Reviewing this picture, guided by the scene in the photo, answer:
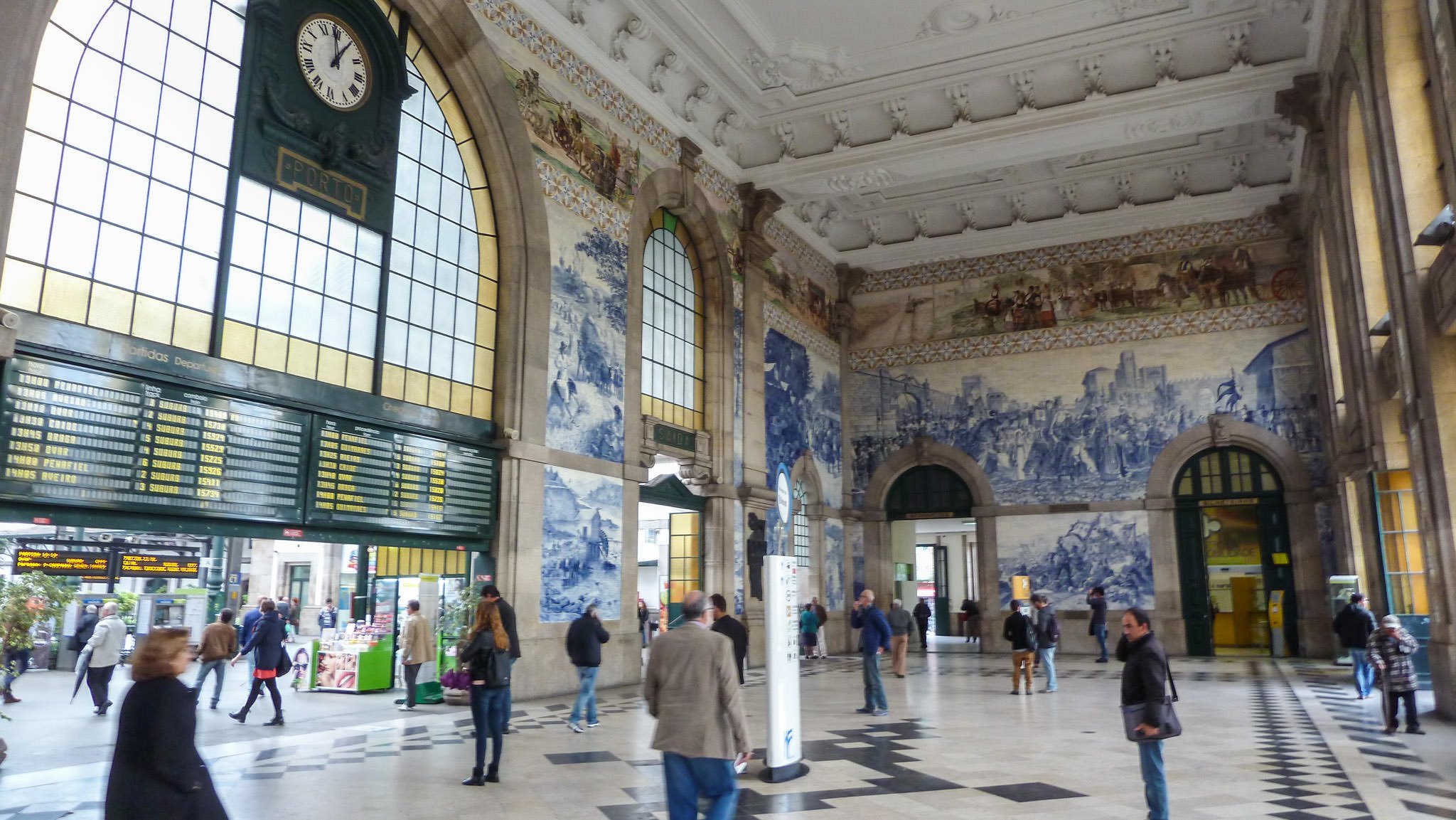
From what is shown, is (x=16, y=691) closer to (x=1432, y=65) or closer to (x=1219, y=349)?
(x=1432, y=65)

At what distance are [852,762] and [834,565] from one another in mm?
14633

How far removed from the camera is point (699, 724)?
4629 millimetres

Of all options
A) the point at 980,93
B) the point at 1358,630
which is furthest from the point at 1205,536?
the point at 980,93

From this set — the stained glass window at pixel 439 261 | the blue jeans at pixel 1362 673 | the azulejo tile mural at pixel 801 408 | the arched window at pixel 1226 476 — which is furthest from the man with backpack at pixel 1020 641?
the arched window at pixel 1226 476

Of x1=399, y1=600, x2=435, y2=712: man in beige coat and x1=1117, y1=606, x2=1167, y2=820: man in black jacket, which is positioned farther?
x1=399, y1=600, x2=435, y2=712: man in beige coat

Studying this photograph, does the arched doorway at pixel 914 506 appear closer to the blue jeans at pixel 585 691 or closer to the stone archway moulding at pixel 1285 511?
the stone archway moulding at pixel 1285 511

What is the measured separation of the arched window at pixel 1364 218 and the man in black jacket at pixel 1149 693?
34.5ft

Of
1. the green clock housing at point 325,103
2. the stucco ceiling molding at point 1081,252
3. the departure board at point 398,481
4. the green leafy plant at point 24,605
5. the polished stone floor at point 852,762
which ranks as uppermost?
the stucco ceiling molding at point 1081,252

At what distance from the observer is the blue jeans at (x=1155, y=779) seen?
563 centimetres

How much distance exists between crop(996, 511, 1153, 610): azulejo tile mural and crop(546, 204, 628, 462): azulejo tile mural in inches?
431

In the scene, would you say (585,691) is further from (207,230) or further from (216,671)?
(207,230)

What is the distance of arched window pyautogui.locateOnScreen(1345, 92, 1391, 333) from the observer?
45.4 ft

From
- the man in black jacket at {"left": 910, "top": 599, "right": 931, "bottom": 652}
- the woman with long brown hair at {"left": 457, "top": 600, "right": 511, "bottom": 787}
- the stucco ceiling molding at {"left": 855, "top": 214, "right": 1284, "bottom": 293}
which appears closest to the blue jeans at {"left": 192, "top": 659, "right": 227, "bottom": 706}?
the woman with long brown hair at {"left": 457, "top": 600, "right": 511, "bottom": 787}

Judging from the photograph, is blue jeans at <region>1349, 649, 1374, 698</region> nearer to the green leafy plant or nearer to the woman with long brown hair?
the woman with long brown hair
